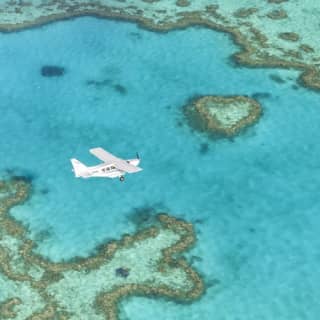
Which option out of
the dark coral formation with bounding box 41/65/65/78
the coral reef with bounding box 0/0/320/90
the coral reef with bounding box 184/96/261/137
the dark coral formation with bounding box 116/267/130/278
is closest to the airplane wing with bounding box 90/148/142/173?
the dark coral formation with bounding box 116/267/130/278

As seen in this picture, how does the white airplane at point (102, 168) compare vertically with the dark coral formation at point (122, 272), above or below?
above

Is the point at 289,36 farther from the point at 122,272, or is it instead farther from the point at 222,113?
the point at 122,272

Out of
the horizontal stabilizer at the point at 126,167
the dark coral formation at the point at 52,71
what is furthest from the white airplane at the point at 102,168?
the dark coral formation at the point at 52,71

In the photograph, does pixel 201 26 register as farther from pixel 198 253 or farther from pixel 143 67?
pixel 198 253

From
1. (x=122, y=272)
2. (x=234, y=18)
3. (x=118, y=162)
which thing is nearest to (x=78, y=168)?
(x=118, y=162)

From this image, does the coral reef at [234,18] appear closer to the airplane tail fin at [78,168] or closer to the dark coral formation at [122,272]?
the airplane tail fin at [78,168]

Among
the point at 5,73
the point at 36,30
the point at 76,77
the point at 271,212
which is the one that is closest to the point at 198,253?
the point at 271,212

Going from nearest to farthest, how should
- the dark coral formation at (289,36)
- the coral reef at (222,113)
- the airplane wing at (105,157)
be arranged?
the airplane wing at (105,157)
the coral reef at (222,113)
the dark coral formation at (289,36)
